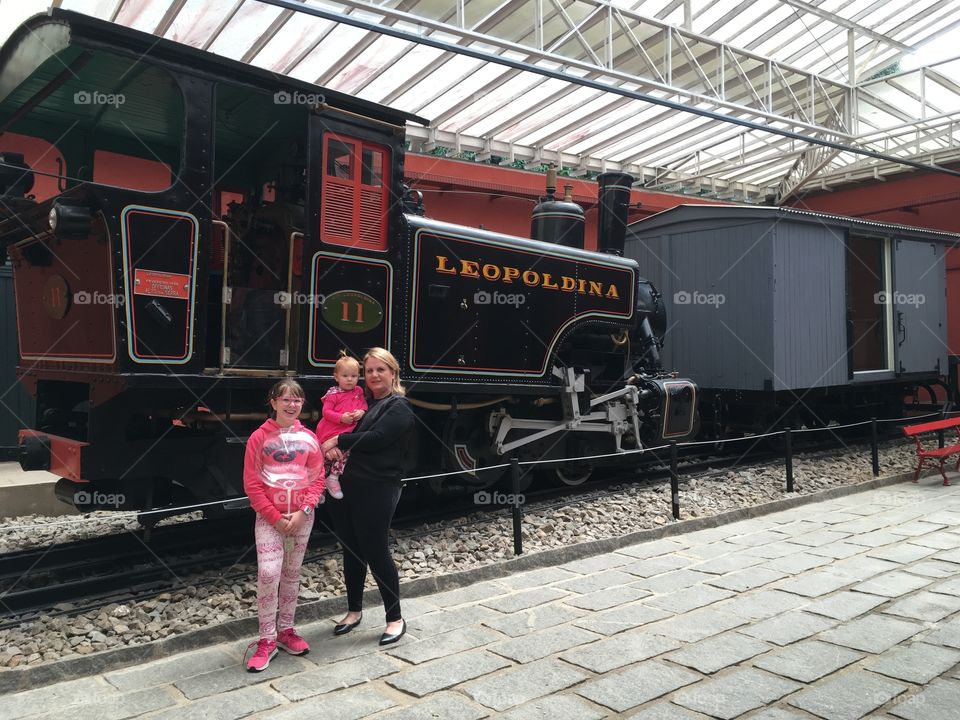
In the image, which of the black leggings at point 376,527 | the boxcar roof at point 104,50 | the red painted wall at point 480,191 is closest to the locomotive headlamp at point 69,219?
the boxcar roof at point 104,50

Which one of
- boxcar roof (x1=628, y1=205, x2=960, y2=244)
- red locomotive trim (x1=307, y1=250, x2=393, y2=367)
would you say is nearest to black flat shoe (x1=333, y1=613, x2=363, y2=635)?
red locomotive trim (x1=307, y1=250, x2=393, y2=367)

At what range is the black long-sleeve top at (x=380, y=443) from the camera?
3662 mm

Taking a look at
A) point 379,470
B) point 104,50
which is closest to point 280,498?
point 379,470

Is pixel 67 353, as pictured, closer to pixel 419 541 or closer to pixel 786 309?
pixel 419 541

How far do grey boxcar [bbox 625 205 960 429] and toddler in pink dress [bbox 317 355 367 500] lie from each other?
6.71 metres

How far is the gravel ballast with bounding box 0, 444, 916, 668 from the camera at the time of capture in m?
3.82

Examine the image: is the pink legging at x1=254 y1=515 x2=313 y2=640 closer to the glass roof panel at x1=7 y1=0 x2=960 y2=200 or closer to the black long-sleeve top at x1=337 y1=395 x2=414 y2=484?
the black long-sleeve top at x1=337 y1=395 x2=414 y2=484

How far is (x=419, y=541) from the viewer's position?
5.50m

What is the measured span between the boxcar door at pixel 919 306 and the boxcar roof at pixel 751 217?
365mm

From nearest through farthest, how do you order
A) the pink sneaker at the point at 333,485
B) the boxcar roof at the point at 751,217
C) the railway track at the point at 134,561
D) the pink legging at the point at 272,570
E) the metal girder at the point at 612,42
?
the pink legging at the point at 272,570, the pink sneaker at the point at 333,485, the railway track at the point at 134,561, the metal girder at the point at 612,42, the boxcar roof at the point at 751,217

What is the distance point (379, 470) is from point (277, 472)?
1.68 ft

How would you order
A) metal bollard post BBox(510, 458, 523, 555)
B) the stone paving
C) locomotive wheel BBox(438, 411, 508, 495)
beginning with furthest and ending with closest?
locomotive wheel BBox(438, 411, 508, 495)
metal bollard post BBox(510, 458, 523, 555)
the stone paving

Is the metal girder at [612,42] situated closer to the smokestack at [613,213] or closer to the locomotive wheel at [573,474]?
the smokestack at [613,213]

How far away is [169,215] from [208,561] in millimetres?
2252
